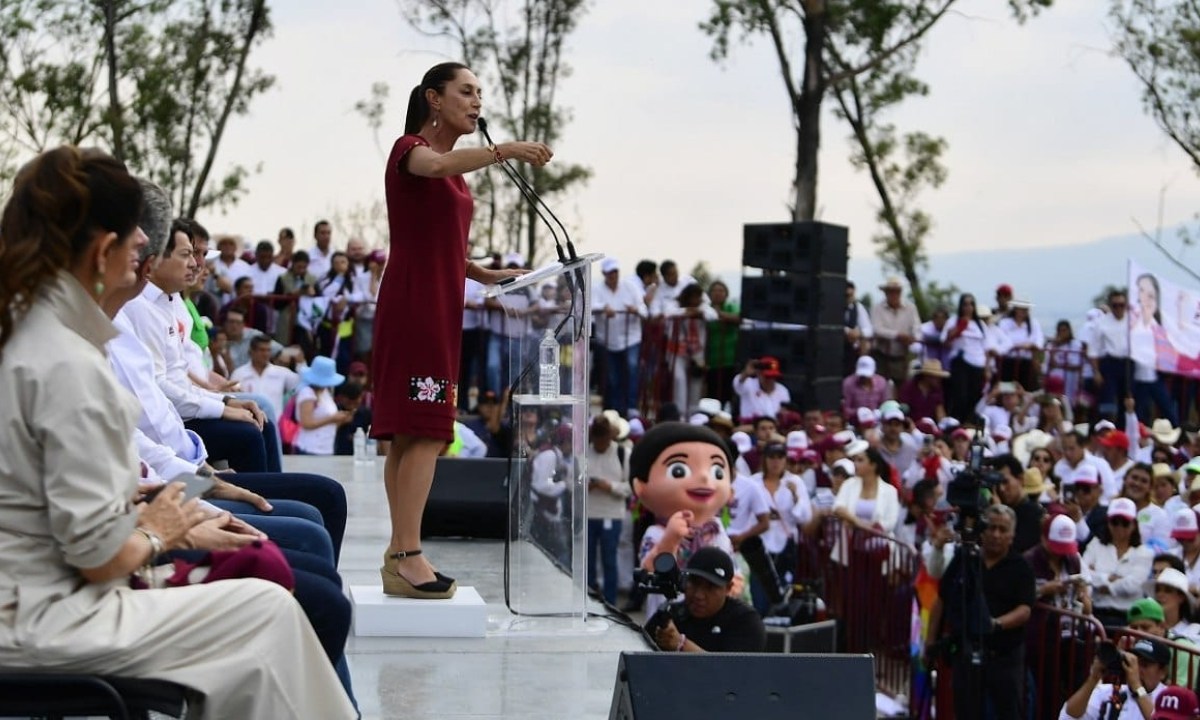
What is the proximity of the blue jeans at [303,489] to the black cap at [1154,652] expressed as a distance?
15.8 ft

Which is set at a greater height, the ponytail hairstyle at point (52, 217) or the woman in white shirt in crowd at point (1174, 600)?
the ponytail hairstyle at point (52, 217)

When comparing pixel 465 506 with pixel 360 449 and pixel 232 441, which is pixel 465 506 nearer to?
pixel 360 449

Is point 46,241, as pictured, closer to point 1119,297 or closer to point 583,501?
point 583,501

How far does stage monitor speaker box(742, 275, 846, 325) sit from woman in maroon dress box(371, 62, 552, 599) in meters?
11.8

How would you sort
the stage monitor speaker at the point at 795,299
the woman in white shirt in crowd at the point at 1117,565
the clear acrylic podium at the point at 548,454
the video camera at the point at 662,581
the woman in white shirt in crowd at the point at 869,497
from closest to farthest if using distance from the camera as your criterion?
1. the clear acrylic podium at the point at 548,454
2. the video camera at the point at 662,581
3. the woman in white shirt in crowd at the point at 1117,565
4. the woman in white shirt in crowd at the point at 869,497
5. the stage monitor speaker at the point at 795,299

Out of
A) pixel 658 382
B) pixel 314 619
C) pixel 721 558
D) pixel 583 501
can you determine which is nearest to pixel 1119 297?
pixel 658 382

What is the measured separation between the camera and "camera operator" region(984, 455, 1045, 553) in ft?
37.6

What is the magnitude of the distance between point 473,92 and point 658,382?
1303 centimetres

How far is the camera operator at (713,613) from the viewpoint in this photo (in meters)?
8.07

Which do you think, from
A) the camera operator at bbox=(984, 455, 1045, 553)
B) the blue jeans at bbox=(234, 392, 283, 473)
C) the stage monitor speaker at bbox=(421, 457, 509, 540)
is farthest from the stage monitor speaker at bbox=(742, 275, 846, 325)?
the blue jeans at bbox=(234, 392, 283, 473)

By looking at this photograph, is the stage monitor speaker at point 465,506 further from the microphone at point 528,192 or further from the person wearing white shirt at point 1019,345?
the person wearing white shirt at point 1019,345

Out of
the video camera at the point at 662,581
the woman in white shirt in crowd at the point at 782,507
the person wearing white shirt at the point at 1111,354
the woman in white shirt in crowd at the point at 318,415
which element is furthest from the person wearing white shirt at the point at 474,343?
the video camera at the point at 662,581

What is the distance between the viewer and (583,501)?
672cm

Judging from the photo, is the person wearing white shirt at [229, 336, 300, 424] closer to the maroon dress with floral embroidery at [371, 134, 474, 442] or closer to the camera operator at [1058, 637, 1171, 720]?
the camera operator at [1058, 637, 1171, 720]
